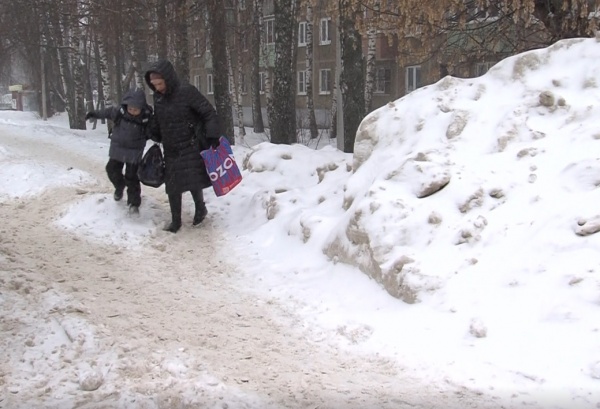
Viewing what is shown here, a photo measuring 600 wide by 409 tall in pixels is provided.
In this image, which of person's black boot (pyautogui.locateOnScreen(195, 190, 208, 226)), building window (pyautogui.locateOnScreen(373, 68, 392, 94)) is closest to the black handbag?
person's black boot (pyautogui.locateOnScreen(195, 190, 208, 226))

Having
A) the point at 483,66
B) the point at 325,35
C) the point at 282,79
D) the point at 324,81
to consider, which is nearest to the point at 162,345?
the point at 282,79

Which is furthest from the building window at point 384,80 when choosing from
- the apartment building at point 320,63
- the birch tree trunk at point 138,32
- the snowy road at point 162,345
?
the snowy road at point 162,345

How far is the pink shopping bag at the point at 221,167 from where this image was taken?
6.73 meters

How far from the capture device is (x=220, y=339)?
3947mm

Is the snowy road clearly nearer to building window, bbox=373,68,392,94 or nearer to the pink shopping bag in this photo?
the pink shopping bag

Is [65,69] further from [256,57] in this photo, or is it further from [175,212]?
[175,212]

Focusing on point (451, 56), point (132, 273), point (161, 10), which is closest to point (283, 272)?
point (132, 273)

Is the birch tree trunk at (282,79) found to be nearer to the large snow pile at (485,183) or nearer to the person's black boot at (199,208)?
the person's black boot at (199,208)

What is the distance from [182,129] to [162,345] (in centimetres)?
332

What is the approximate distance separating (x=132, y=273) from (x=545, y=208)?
348cm

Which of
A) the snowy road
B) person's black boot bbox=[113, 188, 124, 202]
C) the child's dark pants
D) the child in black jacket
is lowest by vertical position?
the snowy road

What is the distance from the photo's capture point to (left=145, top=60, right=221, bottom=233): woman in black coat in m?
6.48

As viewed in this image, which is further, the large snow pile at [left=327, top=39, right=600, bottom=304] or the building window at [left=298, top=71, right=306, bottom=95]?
the building window at [left=298, top=71, right=306, bottom=95]

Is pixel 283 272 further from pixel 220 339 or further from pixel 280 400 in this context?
pixel 280 400
